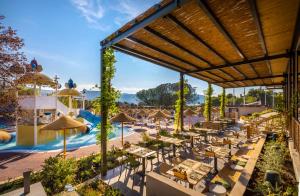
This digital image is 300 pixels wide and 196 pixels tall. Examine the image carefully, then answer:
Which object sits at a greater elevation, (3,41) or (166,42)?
(166,42)

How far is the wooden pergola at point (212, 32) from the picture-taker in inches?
169

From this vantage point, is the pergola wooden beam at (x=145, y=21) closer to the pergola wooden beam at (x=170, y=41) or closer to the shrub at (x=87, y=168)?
the pergola wooden beam at (x=170, y=41)

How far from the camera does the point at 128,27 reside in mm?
5395

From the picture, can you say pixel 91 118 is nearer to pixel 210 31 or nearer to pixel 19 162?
pixel 19 162

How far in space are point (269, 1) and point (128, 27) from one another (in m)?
3.92

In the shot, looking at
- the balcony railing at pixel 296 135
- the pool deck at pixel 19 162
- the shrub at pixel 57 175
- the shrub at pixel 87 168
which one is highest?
the balcony railing at pixel 296 135

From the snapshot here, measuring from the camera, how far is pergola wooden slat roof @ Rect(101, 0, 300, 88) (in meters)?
4.28

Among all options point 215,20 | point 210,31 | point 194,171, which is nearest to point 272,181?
point 194,171

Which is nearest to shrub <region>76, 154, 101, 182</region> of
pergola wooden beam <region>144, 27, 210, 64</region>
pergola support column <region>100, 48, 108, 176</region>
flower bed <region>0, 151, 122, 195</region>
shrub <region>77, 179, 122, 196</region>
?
flower bed <region>0, 151, 122, 195</region>

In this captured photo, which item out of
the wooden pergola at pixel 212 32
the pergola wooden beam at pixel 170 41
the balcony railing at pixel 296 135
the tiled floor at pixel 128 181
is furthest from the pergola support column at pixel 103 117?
the balcony railing at pixel 296 135

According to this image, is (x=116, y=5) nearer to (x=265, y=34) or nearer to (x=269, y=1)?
(x=269, y=1)

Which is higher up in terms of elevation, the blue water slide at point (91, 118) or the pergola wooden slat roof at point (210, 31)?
the pergola wooden slat roof at point (210, 31)

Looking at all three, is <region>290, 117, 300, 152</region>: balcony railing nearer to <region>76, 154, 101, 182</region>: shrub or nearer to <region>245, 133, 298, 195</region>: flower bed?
<region>245, 133, 298, 195</region>: flower bed

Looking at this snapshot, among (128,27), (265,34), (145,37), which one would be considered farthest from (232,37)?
(128,27)
